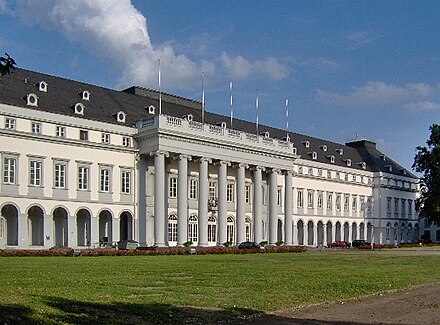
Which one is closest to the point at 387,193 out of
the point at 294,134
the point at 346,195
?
the point at 346,195

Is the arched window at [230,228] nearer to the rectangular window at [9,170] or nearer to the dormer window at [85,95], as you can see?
the dormer window at [85,95]

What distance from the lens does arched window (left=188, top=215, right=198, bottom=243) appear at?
76.2 metres

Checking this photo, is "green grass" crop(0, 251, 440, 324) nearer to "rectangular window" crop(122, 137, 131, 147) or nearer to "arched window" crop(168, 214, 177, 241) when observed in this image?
"rectangular window" crop(122, 137, 131, 147)

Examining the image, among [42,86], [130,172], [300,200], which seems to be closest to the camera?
[42,86]

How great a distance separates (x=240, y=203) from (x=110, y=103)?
21394mm

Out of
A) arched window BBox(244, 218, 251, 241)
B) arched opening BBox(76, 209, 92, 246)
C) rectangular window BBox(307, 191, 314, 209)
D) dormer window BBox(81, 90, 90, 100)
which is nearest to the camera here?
arched opening BBox(76, 209, 92, 246)

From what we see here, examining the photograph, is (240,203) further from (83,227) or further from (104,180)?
(83,227)

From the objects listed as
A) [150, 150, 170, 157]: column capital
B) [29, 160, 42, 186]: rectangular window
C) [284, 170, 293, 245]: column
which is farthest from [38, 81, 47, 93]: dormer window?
[284, 170, 293, 245]: column

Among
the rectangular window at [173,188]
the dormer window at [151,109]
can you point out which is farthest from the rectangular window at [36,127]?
the rectangular window at [173,188]

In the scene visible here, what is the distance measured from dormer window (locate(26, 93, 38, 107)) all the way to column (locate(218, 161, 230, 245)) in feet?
81.8

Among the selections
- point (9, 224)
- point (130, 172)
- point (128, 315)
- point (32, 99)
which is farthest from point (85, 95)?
point (128, 315)

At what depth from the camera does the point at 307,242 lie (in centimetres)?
9906

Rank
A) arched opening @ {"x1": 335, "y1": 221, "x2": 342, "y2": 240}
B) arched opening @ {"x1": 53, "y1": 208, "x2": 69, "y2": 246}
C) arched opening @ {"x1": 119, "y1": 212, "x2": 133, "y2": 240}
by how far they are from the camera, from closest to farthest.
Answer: arched opening @ {"x1": 53, "y1": 208, "x2": 69, "y2": 246}
arched opening @ {"x1": 119, "y1": 212, "x2": 133, "y2": 240}
arched opening @ {"x1": 335, "y1": 221, "x2": 342, "y2": 240}

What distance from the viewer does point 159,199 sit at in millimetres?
67875
